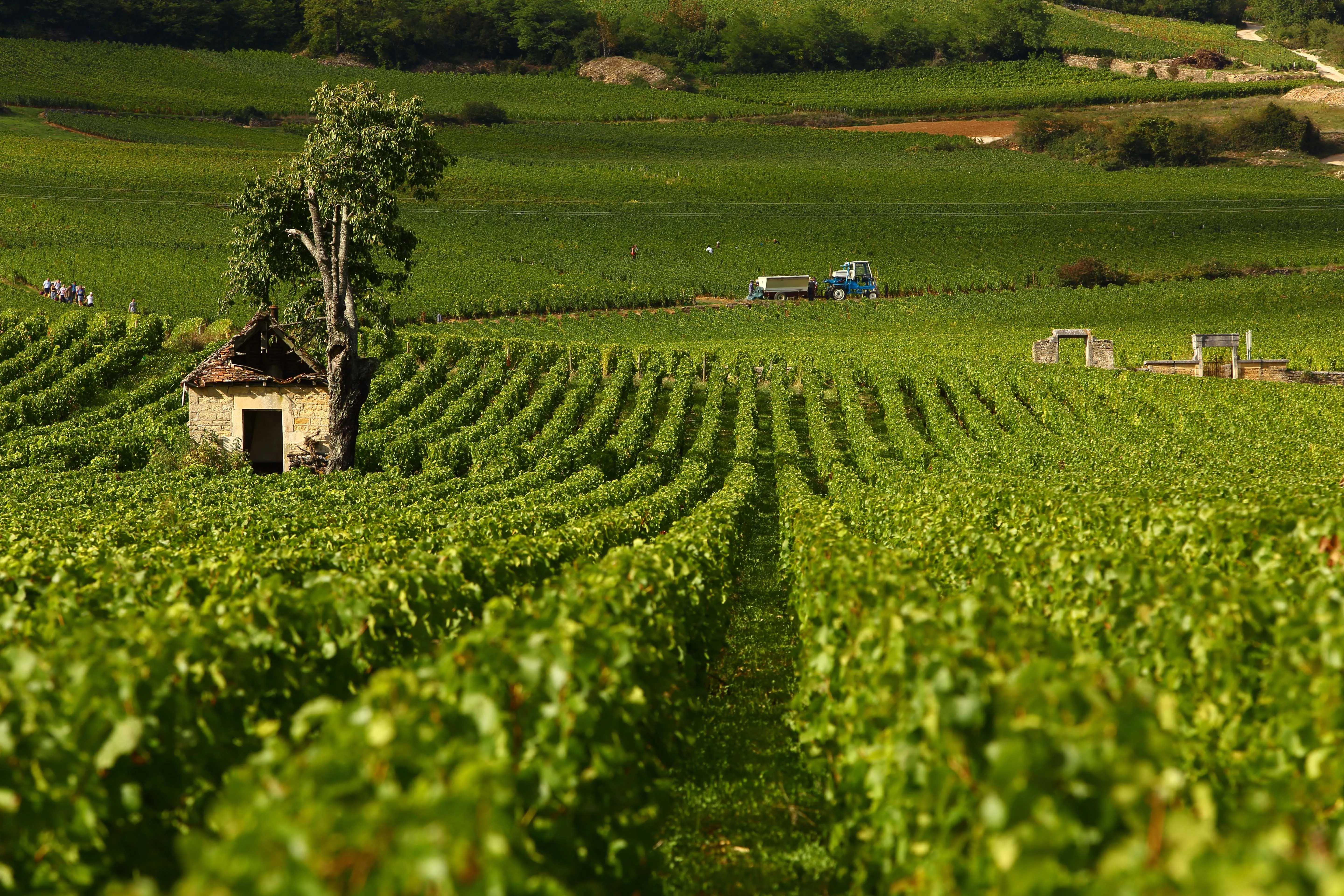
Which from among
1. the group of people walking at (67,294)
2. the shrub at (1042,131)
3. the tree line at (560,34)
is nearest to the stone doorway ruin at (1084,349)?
the group of people walking at (67,294)

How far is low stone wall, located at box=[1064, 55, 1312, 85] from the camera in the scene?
137750 millimetres

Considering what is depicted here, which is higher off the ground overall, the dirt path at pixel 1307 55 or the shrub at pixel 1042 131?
the dirt path at pixel 1307 55

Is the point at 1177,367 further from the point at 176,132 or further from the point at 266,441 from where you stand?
the point at 176,132

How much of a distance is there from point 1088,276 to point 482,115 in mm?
78982

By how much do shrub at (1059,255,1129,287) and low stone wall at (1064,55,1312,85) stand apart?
256 feet

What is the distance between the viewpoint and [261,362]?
32.4m

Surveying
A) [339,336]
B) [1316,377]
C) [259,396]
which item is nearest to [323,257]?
[339,336]

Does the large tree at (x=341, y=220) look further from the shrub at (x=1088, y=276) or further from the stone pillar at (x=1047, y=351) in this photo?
the shrub at (x=1088, y=276)

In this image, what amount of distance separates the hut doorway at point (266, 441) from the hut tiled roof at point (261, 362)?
276 cm

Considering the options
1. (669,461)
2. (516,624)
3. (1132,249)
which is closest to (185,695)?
(516,624)

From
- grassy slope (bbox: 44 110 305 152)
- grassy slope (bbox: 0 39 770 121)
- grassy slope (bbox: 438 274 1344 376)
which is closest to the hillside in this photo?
grassy slope (bbox: 0 39 770 121)

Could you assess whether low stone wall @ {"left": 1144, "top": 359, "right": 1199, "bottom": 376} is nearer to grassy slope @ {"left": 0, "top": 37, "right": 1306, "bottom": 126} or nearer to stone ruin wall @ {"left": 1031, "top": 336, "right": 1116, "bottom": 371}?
stone ruin wall @ {"left": 1031, "top": 336, "right": 1116, "bottom": 371}

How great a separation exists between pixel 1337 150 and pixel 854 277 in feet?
242

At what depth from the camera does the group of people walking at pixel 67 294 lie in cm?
5269
